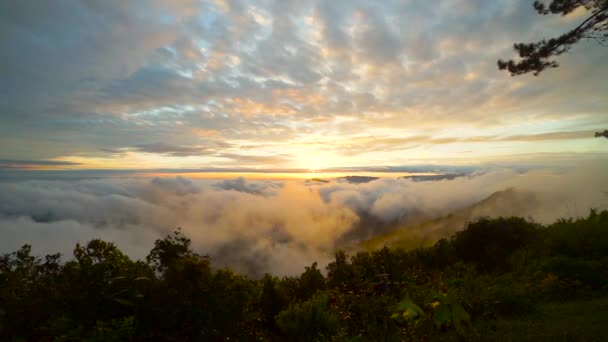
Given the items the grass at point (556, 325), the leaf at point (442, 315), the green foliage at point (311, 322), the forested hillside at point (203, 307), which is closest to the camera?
the leaf at point (442, 315)

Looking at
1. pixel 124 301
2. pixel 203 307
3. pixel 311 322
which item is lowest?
pixel 311 322

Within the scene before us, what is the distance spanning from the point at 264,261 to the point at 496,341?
131m

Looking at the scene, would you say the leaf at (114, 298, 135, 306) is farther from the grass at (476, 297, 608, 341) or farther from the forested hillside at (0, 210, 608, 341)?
the grass at (476, 297, 608, 341)

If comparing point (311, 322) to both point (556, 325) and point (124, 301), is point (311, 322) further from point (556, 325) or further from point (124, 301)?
point (556, 325)

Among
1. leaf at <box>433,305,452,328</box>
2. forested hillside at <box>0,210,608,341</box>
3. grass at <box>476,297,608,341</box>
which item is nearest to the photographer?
leaf at <box>433,305,452,328</box>

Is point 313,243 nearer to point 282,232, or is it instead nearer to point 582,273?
point 282,232

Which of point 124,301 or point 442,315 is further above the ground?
point 442,315

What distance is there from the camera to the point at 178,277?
4.78m

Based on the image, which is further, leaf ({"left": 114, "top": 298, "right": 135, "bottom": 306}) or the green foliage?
the green foliage

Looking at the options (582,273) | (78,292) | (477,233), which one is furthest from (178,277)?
(477,233)

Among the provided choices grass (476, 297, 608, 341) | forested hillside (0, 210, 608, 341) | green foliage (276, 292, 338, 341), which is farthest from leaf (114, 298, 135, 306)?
grass (476, 297, 608, 341)

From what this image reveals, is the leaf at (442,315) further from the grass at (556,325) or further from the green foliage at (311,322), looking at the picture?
the green foliage at (311,322)

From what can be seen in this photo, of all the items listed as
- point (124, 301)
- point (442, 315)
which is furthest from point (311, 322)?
point (442, 315)

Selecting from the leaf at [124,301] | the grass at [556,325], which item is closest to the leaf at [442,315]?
the grass at [556,325]
